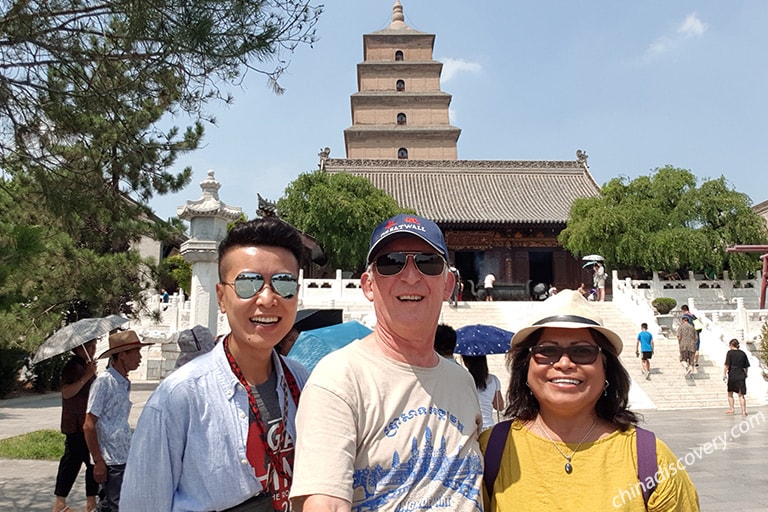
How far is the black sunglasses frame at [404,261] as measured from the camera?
1.60 meters

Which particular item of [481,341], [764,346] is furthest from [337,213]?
[481,341]

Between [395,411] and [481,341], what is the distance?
15.3 ft

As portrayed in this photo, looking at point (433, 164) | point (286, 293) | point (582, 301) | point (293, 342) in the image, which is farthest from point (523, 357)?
point (433, 164)

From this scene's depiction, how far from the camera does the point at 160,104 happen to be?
5.31 metres

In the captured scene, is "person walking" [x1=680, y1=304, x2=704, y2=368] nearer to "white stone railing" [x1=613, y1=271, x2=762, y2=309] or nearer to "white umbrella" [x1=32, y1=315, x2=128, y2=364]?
"white stone railing" [x1=613, y1=271, x2=762, y2=309]

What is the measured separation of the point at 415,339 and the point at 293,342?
376cm

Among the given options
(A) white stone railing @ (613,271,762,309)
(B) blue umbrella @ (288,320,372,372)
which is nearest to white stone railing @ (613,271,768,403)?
(A) white stone railing @ (613,271,762,309)

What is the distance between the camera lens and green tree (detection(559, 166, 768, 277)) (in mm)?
18281

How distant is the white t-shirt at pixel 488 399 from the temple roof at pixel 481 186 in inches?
790

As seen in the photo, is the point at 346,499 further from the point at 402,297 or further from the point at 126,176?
the point at 126,176

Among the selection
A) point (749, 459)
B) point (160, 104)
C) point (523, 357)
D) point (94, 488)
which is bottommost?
point (749, 459)

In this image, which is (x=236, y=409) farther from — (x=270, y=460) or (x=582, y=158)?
(x=582, y=158)

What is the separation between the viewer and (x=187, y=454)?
154 cm

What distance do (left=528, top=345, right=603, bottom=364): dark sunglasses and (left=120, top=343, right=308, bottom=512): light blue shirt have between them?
2.77 ft
